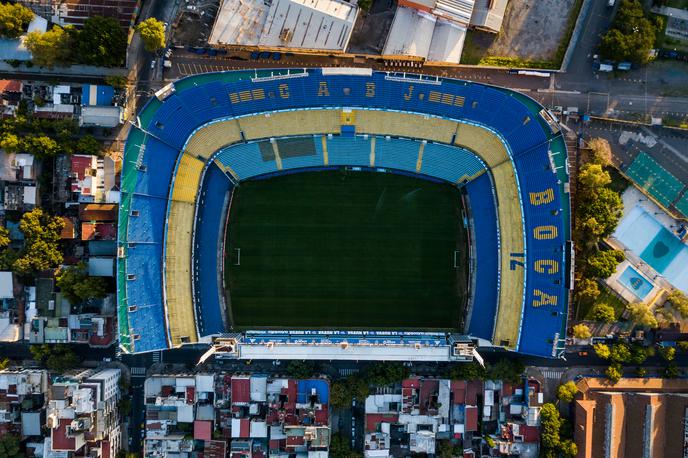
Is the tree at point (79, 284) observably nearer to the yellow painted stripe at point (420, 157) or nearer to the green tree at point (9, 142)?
the green tree at point (9, 142)

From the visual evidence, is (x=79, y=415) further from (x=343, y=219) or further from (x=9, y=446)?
(x=343, y=219)

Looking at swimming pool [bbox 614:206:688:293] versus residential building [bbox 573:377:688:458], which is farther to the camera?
swimming pool [bbox 614:206:688:293]

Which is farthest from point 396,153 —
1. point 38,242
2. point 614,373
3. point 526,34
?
point 38,242

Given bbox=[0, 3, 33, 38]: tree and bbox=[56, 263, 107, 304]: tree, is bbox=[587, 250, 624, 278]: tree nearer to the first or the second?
bbox=[56, 263, 107, 304]: tree

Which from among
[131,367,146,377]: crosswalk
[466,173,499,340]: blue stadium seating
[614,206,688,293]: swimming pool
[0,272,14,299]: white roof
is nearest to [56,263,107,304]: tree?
[0,272,14,299]: white roof

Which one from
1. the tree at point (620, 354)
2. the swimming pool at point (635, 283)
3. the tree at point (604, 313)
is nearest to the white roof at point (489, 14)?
the swimming pool at point (635, 283)

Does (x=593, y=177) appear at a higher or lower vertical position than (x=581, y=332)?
higher

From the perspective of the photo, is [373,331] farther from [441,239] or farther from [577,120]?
[577,120]
